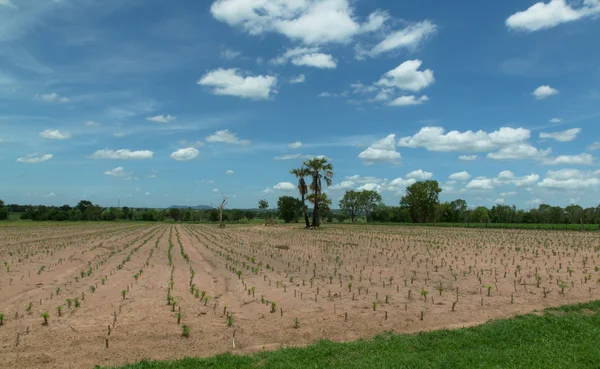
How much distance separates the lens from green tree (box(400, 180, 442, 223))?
8538 centimetres

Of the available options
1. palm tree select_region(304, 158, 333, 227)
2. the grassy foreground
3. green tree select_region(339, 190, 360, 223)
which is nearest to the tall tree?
green tree select_region(339, 190, 360, 223)

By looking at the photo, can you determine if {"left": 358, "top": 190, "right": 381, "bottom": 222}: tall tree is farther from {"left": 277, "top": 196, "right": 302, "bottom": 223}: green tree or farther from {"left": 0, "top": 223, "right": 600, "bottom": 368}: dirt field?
{"left": 0, "top": 223, "right": 600, "bottom": 368}: dirt field

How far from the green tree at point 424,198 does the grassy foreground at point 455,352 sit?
263 ft

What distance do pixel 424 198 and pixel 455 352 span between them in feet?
272

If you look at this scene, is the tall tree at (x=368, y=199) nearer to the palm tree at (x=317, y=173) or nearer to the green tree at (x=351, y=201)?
the green tree at (x=351, y=201)

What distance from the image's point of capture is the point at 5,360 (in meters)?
6.71

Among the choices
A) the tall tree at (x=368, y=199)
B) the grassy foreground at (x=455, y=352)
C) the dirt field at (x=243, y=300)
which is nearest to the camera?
the grassy foreground at (x=455, y=352)

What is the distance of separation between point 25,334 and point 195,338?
3.47 meters

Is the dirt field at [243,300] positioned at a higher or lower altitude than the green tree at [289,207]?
lower

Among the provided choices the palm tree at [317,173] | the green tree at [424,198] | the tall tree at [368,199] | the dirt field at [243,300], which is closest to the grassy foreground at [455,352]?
the dirt field at [243,300]

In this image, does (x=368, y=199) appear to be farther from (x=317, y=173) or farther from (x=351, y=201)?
(x=317, y=173)

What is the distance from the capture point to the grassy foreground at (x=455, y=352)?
6312 millimetres

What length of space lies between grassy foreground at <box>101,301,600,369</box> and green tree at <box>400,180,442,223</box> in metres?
80.1

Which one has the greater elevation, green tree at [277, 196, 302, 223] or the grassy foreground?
green tree at [277, 196, 302, 223]
